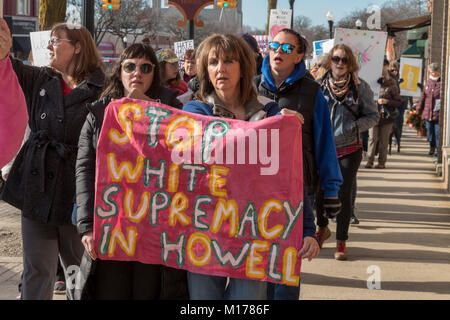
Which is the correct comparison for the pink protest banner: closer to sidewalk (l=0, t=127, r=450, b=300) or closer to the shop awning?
sidewalk (l=0, t=127, r=450, b=300)

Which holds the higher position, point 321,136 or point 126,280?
point 321,136

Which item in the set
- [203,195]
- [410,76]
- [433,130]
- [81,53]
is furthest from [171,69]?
[433,130]

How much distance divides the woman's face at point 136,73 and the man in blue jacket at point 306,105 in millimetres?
1160

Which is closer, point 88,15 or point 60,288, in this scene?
point 60,288

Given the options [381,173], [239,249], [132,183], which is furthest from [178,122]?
[381,173]

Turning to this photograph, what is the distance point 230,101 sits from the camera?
3.41 m

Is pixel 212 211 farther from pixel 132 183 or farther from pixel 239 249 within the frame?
pixel 132 183

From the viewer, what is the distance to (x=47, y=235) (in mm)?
3986

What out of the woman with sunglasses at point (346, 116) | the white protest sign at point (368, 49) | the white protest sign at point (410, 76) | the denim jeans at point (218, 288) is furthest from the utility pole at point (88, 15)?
the white protest sign at point (410, 76)

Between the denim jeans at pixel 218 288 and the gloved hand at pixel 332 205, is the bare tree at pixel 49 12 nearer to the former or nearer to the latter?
the gloved hand at pixel 332 205

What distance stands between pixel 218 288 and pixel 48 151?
56.1 inches

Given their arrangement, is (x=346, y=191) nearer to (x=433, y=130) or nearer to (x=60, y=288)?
(x=60, y=288)

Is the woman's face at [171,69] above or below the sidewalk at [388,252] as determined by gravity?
above

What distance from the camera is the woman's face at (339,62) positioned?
21.0ft
